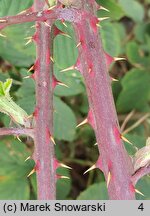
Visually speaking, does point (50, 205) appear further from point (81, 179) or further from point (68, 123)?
point (81, 179)

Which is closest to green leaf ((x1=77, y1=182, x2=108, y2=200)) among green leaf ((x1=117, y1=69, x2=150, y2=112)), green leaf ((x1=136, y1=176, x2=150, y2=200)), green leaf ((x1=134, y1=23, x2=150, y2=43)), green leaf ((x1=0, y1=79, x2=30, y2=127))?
green leaf ((x1=136, y1=176, x2=150, y2=200))

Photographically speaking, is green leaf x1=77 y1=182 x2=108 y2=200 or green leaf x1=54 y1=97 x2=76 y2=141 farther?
green leaf x1=54 y1=97 x2=76 y2=141

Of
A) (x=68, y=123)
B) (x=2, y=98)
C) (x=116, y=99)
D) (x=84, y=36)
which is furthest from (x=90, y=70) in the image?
(x=116, y=99)

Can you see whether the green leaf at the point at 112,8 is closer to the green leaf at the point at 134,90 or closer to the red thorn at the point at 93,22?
the green leaf at the point at 134,90

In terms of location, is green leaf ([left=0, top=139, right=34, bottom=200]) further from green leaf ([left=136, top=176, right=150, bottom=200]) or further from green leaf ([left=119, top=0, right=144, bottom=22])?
green leaf ([left=119, top=0, right=144, bottom=22])

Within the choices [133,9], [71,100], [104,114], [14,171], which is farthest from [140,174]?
[133,9]

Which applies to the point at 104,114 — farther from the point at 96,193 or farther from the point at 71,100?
the point at 71,100
